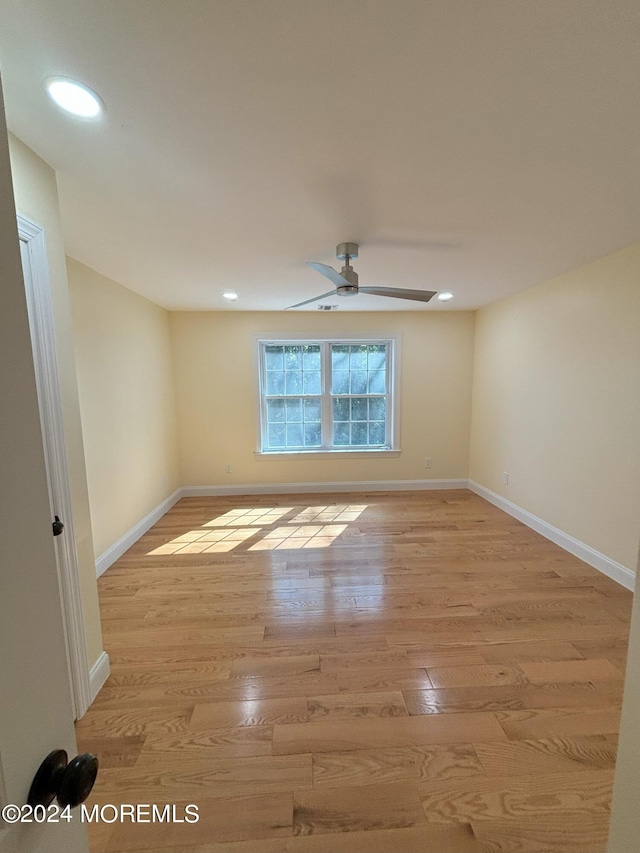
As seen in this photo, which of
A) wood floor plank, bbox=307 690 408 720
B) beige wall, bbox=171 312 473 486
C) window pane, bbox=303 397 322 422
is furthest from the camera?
window pane, bbox=303 397 322 422

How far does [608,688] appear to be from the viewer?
154cm

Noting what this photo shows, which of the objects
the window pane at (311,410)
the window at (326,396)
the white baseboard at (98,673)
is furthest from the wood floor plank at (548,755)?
the window pane at (311,410)

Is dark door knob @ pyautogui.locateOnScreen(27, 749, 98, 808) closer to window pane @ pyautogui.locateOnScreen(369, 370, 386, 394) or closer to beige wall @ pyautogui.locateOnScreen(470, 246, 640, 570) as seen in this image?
beige wall @ pyautogui.locateOnScreen(470, 246, 640, 570)

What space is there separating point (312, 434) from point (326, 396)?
0.55 m

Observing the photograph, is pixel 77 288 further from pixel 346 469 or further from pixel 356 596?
pixel 346 469

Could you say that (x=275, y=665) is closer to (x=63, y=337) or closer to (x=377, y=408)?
(x=63, y=337)

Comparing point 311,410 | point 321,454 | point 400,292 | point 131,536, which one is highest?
point 400,292

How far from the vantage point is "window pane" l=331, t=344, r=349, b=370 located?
14.1 ft

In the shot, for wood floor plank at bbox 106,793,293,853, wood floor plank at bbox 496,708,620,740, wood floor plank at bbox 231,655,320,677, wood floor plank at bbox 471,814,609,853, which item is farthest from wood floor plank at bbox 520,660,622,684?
wood floor plank at bbox 106,793,293,853

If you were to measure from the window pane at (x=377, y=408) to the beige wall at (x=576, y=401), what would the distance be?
131 cm

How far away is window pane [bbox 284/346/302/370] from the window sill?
1129 millimetres

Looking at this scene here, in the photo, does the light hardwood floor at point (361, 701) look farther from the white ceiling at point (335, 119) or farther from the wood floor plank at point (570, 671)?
the white ceiling at point (335, 119)

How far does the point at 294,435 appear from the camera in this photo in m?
4.43

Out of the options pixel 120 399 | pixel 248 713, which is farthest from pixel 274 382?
pixel 248 713
